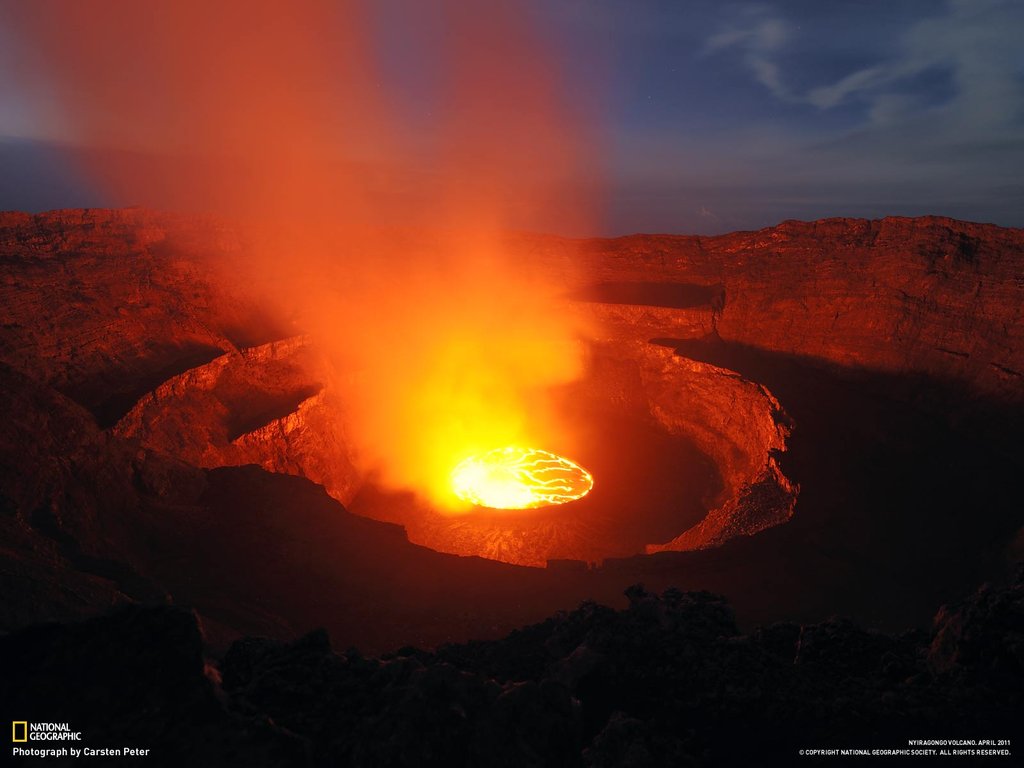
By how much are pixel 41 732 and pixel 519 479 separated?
2369 centimetres

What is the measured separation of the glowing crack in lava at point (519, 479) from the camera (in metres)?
25.6

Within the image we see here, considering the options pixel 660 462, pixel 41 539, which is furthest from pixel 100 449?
pixel 660 462

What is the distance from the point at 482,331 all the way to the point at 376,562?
73.9 ft

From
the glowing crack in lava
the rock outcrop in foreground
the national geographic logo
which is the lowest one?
the glowing crack in lava

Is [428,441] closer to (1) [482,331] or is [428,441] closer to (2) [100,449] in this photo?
(1) [482,331]

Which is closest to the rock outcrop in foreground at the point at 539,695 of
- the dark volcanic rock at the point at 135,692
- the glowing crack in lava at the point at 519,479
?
the dark volcanic rock at the point at 135,692

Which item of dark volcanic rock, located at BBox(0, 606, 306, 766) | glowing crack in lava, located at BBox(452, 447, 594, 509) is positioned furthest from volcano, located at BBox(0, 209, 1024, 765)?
glowing crack in lava, located at BBox(452, 447, 594, 509)

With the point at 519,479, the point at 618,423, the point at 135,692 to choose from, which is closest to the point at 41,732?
the point at 135,692

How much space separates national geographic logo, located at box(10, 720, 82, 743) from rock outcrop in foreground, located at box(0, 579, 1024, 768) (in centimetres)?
8

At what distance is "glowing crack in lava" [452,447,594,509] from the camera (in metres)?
25.6

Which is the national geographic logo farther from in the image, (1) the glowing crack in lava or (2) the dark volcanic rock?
(1) the glowing crack in lava

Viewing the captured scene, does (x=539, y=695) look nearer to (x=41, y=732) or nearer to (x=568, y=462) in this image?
(x=41, y=732)

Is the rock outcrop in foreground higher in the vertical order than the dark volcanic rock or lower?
lower

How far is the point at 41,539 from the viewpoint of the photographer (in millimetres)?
11516
